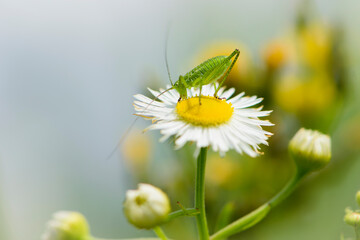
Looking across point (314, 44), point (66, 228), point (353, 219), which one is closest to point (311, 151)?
point (353, 219)

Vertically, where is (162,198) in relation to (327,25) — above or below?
below

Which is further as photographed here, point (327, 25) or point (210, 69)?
point (327, 25)

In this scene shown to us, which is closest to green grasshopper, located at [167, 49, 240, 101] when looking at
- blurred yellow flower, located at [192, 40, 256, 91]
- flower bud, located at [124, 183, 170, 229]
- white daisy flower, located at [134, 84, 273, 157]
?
white daisy flower, located at [134, 84, 273, 157]

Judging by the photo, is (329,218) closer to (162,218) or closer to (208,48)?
(208,48)

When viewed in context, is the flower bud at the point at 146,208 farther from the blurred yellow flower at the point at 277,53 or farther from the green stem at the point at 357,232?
the blurred yellow flower at the point at 277,53

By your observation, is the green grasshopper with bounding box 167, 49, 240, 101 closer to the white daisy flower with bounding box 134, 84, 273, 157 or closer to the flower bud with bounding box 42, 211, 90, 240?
the white daisy flower with bounding box 134, 84, 273, 157

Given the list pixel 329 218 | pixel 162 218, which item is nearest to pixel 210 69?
pixel 162 218

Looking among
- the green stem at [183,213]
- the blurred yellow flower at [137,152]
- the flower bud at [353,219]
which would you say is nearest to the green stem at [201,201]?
the green stem at [183,213]
